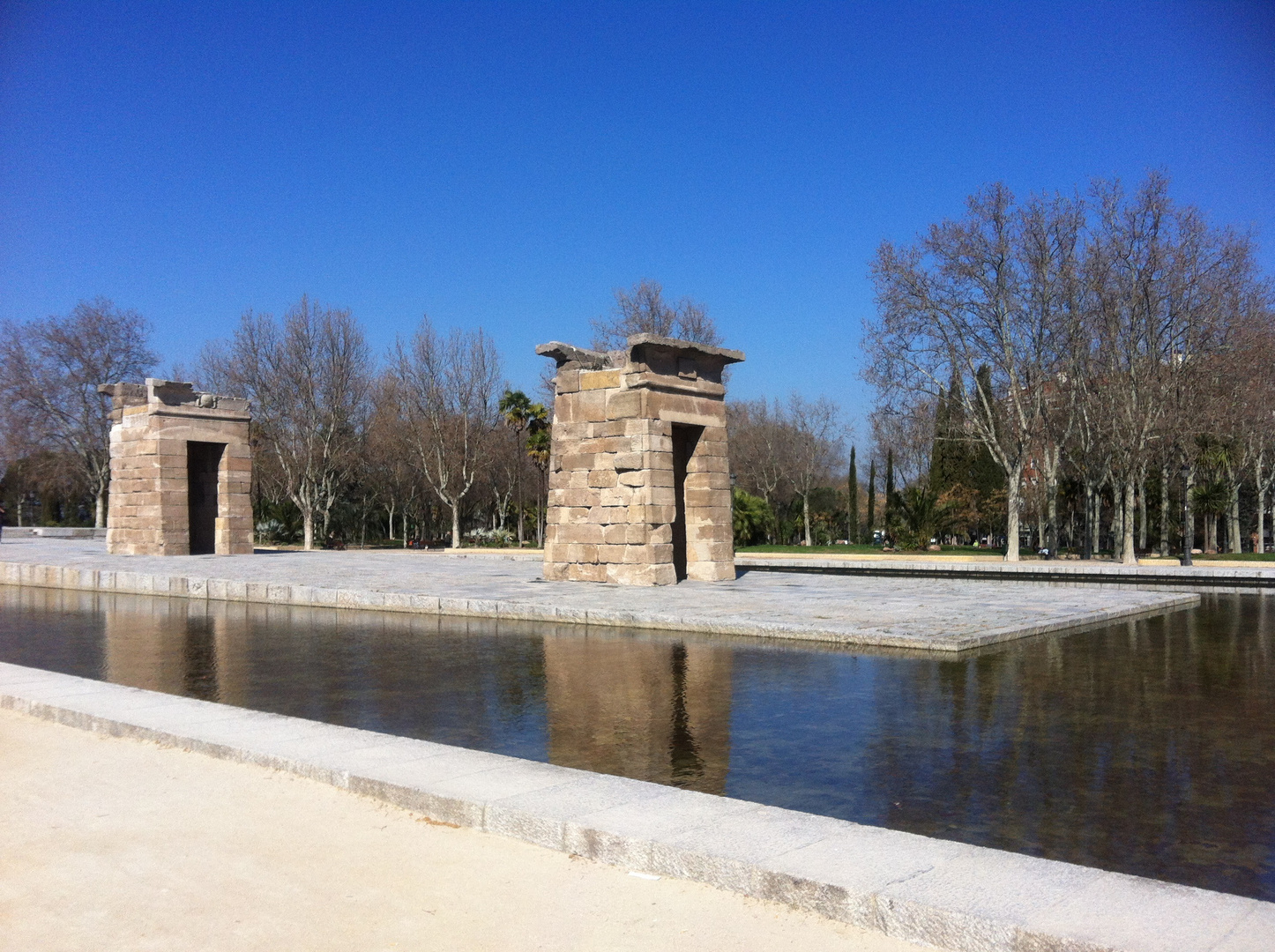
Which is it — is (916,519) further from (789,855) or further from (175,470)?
(789,855)

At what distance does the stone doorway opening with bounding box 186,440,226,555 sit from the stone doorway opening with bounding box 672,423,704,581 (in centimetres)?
1204

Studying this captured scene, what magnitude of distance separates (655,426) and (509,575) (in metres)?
4.21

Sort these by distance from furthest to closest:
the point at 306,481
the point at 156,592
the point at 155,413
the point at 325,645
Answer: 1. the point at 306,481
2. the point at 155,413
3. the point at 156,592
4. the point at 325,645

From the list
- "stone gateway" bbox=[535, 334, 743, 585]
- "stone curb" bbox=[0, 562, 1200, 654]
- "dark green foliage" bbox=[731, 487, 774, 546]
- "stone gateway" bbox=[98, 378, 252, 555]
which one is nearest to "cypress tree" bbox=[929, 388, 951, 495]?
"dark green foliage" bbox=[731, 487, 774, 546]

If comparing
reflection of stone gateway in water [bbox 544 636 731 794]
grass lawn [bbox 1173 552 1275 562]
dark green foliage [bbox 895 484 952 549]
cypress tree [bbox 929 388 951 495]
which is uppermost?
cypress tree [bbox 929 388 951 495]

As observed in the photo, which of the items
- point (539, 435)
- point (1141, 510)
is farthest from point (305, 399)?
point (1141, 510)

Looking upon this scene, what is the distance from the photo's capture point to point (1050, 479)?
2745cm

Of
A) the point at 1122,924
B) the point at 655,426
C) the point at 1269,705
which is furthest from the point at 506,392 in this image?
the point at 1122,924

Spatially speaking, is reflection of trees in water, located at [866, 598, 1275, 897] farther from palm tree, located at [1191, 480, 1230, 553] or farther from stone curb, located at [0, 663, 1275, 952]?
→ palm tree, located at [1191, 480, 1230, 553]

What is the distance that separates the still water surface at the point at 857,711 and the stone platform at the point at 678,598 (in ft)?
1.34

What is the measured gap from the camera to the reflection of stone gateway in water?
551cm

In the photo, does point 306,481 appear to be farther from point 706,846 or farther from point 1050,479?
point 706,846

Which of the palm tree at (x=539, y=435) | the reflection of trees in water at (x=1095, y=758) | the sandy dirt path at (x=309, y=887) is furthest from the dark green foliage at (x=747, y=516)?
the sandy dirt path at (x=309, y=887)

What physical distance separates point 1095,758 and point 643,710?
9.40 ft
